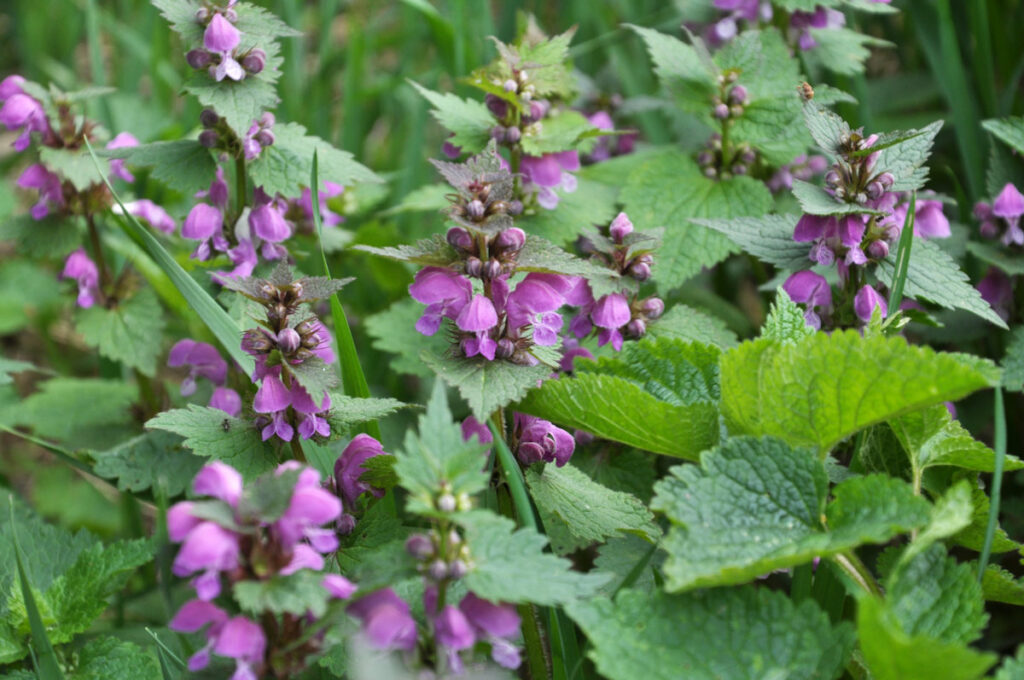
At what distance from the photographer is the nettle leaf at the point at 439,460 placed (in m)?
1.32

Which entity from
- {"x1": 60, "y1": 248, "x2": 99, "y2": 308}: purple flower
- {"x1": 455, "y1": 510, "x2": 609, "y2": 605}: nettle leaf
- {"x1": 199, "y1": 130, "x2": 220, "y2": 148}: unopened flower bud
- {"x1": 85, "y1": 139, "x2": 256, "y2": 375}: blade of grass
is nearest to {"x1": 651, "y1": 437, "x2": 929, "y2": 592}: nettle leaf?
{"x1": 455, "y1": 510, "x2": 609, "y2": 605}: nettle leaf

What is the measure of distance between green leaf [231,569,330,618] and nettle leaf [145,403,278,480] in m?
0.47

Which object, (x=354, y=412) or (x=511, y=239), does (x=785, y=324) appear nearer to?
(x=511, y=239)

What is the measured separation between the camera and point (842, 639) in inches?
55.6

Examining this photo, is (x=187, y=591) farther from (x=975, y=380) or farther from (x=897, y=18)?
(x=897, y=18)

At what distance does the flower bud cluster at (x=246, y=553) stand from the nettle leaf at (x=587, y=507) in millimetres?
481

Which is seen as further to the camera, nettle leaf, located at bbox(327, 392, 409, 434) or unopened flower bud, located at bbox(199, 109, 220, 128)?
unopened flower bud, located at bbox(199, 109, 220, 128)

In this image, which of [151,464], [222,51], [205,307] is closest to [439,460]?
[205,307]

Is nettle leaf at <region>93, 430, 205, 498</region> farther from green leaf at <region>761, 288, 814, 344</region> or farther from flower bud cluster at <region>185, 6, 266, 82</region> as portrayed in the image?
green leaf at <region>761, 288, 814, 344</region>

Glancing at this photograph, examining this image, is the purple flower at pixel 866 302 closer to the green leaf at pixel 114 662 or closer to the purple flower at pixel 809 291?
the purple flower at pixel 809 291

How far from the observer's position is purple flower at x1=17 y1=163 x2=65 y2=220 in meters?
2.52

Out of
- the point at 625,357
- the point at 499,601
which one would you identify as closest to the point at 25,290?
the point at 625,357

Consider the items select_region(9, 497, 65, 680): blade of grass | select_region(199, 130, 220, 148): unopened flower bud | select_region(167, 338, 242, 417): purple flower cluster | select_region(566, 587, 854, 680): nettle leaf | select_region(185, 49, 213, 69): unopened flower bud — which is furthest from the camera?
select_region(167, 338, 242, 417): purple flower cluster

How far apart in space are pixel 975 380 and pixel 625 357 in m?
0.66
